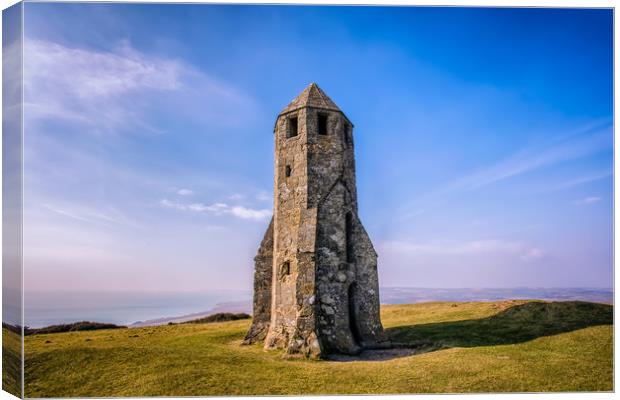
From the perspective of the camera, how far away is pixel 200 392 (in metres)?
11.4

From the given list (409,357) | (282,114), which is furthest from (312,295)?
(282,114)

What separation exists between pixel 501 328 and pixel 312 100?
12807 mm

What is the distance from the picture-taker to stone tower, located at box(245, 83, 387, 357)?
1673cm

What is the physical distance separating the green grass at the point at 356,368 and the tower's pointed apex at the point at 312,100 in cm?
1023

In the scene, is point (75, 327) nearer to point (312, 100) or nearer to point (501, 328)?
point (312, 100)

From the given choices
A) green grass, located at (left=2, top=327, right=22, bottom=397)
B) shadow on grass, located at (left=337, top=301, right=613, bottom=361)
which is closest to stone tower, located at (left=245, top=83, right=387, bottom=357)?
shadow on grass, located at (left=337, top=301, right=613, bottom=361)

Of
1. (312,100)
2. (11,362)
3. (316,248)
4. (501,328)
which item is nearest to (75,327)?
(11,362)

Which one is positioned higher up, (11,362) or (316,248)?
(316,248)

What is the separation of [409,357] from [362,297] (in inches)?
163

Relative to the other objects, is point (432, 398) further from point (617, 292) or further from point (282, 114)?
point (282, 114)

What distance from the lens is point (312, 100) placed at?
759 inches

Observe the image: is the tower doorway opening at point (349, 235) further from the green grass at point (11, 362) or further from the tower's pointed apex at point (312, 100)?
the green grass at point (11, 362)

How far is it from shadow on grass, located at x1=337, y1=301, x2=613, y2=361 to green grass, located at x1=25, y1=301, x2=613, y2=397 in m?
0.10

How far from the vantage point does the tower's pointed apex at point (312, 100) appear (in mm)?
19219
